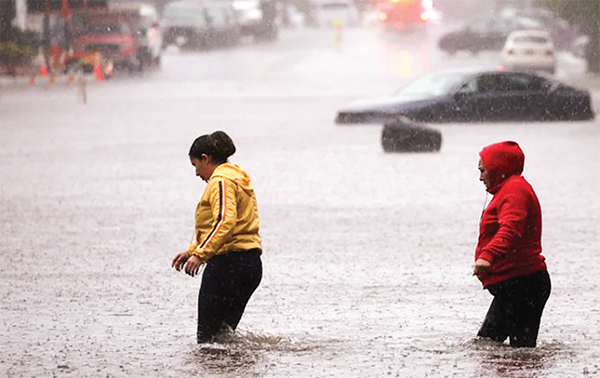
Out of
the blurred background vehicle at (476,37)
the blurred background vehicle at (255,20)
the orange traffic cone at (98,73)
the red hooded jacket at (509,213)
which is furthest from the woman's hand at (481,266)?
the blurred background vehicle at (255,20)

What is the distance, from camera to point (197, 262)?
26.0 feet

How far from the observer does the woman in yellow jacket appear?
8070 millimetres

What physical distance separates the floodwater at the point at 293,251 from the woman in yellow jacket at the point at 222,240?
8.7 inches

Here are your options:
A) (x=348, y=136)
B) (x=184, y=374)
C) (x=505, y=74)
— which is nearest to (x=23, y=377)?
(x=184, y=374)

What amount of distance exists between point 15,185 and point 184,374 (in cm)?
1057

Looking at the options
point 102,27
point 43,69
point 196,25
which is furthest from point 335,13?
point 43,69

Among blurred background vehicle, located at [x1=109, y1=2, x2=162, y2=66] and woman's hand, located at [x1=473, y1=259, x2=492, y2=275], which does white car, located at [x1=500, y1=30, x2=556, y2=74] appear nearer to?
blurred background vehicle, located at [x1=109, y1=2, x2=162, y2=66]

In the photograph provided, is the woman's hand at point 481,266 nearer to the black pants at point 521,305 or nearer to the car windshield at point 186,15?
the black pants at point 521,305

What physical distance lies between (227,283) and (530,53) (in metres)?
39.1

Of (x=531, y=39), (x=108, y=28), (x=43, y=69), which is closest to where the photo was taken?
(x=43, y=69)

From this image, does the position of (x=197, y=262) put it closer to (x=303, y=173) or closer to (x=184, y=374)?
(x=184, y=374)

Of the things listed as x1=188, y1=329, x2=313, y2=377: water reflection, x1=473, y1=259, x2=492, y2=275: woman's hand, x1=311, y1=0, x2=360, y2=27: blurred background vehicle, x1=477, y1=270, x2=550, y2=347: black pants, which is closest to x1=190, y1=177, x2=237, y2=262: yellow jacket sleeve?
x1=188, y1=329, x2=313, y2=377: water reflection

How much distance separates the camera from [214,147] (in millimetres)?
8258

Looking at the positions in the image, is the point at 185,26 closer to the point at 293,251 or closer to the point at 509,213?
the point at 293,251
